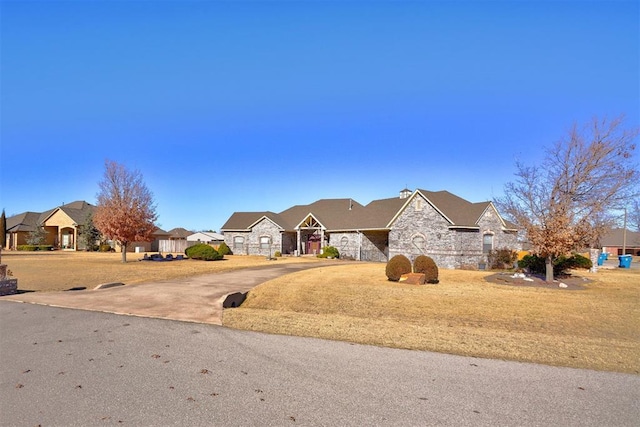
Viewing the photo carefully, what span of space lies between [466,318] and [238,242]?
38.5 meters

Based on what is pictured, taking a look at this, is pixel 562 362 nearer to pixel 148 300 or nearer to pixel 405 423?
pixel 405 423

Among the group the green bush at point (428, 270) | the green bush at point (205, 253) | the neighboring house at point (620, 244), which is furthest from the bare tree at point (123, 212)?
the neighboring house at point (620, 244)

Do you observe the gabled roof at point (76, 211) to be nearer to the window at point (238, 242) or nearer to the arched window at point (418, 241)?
the window at point (238, 242)

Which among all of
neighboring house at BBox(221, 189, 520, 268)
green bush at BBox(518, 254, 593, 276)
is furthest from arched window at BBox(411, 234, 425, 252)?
green bush at BBox(518, 254, 593, 276)

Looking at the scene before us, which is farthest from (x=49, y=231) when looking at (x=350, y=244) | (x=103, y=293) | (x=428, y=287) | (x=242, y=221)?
(x=428, y=287)

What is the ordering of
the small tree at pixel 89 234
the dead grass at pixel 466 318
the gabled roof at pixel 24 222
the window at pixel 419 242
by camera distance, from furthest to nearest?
the gabled roof at pixel 24 222 < the small tree at pixel 89 234 < the window at pixel 419 242 < the dead grass at pixel 466 318

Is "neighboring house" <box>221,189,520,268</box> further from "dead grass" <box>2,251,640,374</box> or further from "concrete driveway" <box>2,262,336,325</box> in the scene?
"concrete driveway" <box>2,262,336,325</box>

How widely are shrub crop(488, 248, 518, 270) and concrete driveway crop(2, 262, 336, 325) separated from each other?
2039 centimetres

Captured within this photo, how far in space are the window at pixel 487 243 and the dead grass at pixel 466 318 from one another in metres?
13.0

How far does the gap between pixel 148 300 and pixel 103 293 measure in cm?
252

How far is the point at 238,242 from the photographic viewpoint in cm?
4716

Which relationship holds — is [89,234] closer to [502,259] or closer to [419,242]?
[419,242]

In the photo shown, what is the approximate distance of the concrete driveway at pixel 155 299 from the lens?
424 inches

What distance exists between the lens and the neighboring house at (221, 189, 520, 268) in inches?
1234
